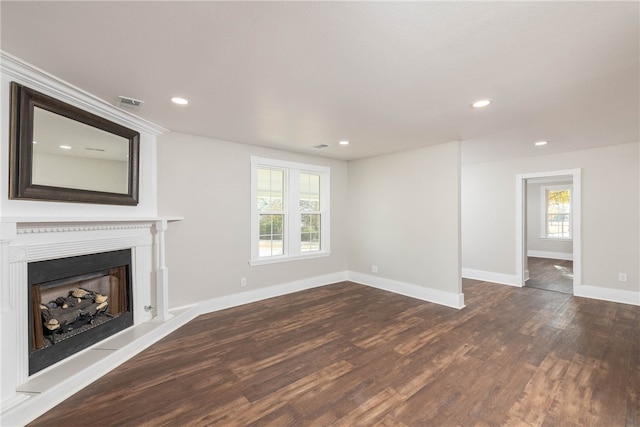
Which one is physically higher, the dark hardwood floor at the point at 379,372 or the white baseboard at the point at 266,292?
the white baseboard at the point at 266,292

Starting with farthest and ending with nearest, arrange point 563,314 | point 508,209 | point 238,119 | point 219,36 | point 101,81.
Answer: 1. point 508,209
2. point 563,314
3. point 238,119
4. point 101,81
5. point 219,36

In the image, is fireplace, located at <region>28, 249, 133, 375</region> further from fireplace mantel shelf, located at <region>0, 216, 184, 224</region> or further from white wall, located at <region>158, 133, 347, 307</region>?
white wall, located at <region>158, 133, 347, 307</region>

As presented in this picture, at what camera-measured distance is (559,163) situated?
16.3 ft

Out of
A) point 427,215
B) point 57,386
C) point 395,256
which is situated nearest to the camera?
point 57,386

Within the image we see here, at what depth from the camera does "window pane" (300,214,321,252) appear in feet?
16.9

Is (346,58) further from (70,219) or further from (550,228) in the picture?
(550,228)

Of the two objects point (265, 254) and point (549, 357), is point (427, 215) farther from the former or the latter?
point (265, 254)

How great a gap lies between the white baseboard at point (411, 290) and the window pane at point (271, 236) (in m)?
1.72

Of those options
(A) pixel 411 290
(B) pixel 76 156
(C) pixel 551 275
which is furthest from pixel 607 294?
(B) pixel 76 156

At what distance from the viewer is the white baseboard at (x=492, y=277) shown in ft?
17.7

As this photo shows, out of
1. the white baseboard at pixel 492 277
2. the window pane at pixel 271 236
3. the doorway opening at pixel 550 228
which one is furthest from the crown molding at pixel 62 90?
the doorway opening at pixel 550 228

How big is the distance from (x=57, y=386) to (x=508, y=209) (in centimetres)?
673

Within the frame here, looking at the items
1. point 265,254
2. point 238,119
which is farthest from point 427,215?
point 238,119

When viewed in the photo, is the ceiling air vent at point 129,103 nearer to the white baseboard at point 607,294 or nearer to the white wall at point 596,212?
the white wall at point 596,212
